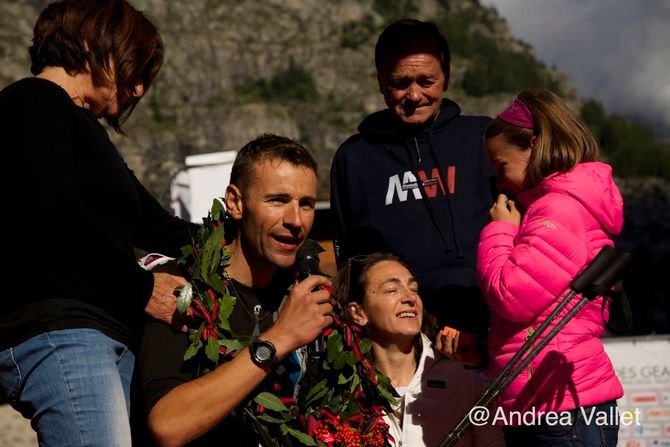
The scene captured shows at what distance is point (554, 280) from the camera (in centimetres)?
295

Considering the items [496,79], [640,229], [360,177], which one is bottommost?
[640,229]

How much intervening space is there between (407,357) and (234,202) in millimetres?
1149

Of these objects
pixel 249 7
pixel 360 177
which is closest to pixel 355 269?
pixel 360 177

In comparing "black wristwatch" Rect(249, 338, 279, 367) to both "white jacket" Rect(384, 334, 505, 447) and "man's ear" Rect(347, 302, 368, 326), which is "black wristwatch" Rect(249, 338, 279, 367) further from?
"man's ear" Rect(347, 302, 368, 326)

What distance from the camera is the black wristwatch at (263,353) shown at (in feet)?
8.90

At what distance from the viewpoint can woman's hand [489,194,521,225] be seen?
319 centimetres

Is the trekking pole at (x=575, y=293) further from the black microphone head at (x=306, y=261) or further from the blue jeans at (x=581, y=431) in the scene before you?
the black microphone head at (x=306, y=261)

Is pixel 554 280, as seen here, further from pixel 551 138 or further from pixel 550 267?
pixel 551 138

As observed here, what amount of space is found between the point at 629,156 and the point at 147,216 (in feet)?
421

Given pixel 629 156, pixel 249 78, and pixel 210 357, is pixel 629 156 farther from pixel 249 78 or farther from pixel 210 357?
pixel 210 357

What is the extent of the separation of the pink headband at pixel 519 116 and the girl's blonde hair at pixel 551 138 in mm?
12

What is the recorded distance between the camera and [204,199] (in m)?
10.2

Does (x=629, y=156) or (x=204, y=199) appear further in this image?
(x=629, y=156)

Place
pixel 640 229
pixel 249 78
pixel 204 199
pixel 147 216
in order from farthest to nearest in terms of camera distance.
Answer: pixel 249 78 < pixel 640 229 < pixel 204 199 < pixel 147 216
